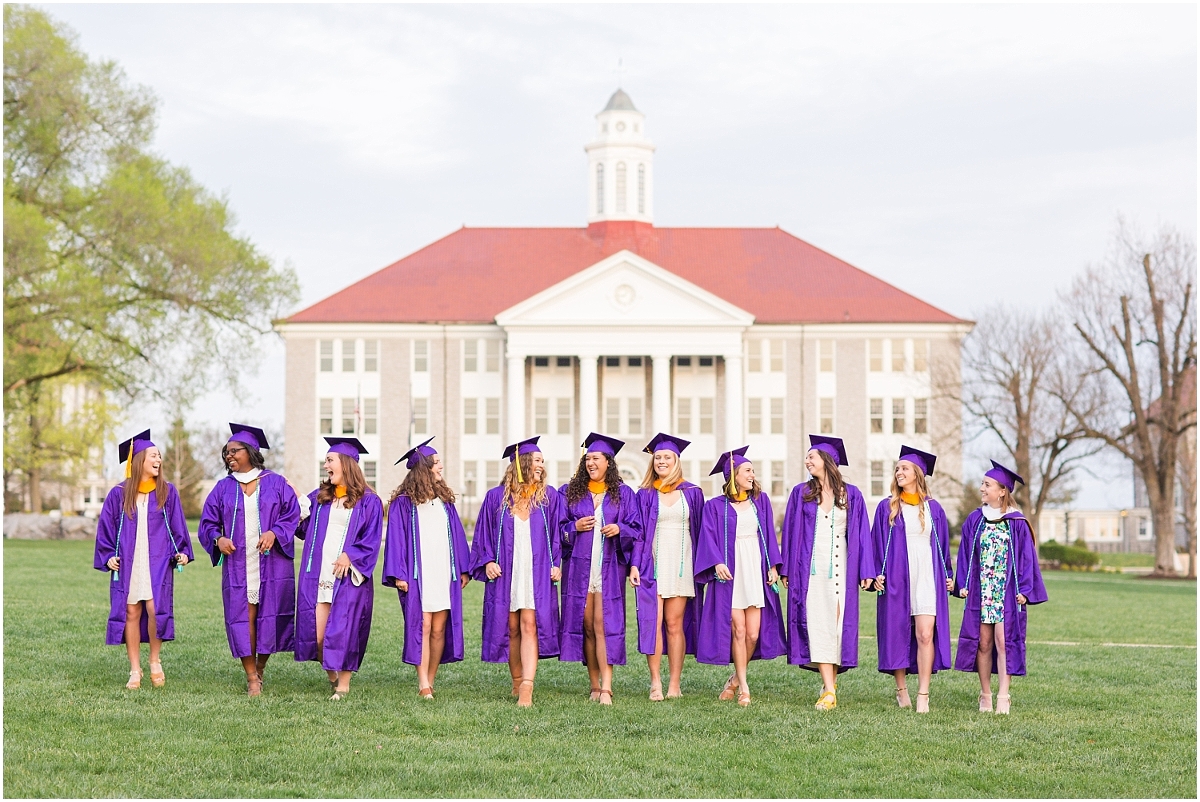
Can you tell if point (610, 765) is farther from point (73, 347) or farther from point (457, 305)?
point (457, 305)

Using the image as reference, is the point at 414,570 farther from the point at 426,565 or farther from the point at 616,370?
the point at 616,370

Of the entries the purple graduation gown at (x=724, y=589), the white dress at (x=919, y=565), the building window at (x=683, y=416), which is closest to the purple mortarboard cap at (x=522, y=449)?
the purple graduation gown at (x=724, y=589)

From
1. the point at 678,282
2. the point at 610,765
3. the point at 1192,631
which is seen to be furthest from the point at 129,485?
the point at 678,282

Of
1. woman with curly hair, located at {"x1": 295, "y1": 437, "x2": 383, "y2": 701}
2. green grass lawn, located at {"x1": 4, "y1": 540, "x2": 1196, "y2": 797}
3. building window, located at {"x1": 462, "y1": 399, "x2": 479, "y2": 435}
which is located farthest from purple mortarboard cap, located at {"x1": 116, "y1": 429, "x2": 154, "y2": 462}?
building window, located at {"x1": 462, "y1": 399, "x2": 479, "y2": 435}

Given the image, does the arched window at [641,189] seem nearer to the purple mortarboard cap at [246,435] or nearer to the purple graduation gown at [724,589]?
the purple mortarboard cap at [246,435]

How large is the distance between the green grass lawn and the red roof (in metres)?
48.2

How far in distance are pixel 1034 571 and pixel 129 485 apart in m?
6.58

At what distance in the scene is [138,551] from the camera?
35.5ft

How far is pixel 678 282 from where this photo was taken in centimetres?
5969

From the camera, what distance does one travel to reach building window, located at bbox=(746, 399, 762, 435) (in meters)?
61.0

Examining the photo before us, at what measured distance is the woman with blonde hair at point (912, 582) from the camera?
1031 centimetres

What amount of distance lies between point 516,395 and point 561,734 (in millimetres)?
50576

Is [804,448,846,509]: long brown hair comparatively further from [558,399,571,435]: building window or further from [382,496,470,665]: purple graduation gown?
[558,399,571,435]: building window

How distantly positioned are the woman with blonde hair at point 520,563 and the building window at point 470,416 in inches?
1982
